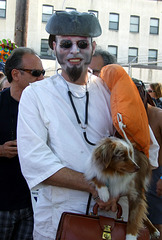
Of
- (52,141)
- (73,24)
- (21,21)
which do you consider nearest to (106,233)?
(52,141)

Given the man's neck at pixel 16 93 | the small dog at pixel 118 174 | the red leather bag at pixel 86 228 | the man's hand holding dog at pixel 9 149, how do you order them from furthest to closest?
the man's neck at pixel 16 93 → the man's hand holding dog at pixel 9 149 → the small dog at pixel 118 174 → the red leather bag at pixel 86 228

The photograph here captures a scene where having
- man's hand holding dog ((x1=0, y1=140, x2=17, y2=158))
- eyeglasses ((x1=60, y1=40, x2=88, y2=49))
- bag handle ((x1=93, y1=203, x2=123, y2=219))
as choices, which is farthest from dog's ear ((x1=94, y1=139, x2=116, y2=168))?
man's hand holding dog ((x1=0, y1=140, x2=17, y2=158))

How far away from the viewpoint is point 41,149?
80.1 inches

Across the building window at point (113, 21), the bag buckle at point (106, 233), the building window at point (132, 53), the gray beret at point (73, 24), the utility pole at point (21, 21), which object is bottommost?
the bag buckle at point (106, 233)

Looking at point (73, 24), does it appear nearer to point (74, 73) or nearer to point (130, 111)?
point (74, 73)

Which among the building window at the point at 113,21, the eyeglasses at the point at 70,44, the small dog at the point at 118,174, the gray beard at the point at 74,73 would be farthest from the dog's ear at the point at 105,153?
the building window at the point at 113,21

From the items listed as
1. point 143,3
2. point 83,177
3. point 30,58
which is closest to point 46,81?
point 83,177

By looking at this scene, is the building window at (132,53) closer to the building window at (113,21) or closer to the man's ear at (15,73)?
the building window at (113,21)

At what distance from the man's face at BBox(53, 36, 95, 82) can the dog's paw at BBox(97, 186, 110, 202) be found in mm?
851

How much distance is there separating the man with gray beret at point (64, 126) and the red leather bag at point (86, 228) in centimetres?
12

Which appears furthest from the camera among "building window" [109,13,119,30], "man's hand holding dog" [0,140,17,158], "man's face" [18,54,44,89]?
"building window" [109,13,119,30]

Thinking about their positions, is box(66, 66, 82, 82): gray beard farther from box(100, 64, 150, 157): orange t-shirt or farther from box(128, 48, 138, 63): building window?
box(128, 48, 138, 63): building window

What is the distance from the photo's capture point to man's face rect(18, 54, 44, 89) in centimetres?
346

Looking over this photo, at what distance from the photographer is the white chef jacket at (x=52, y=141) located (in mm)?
2037
